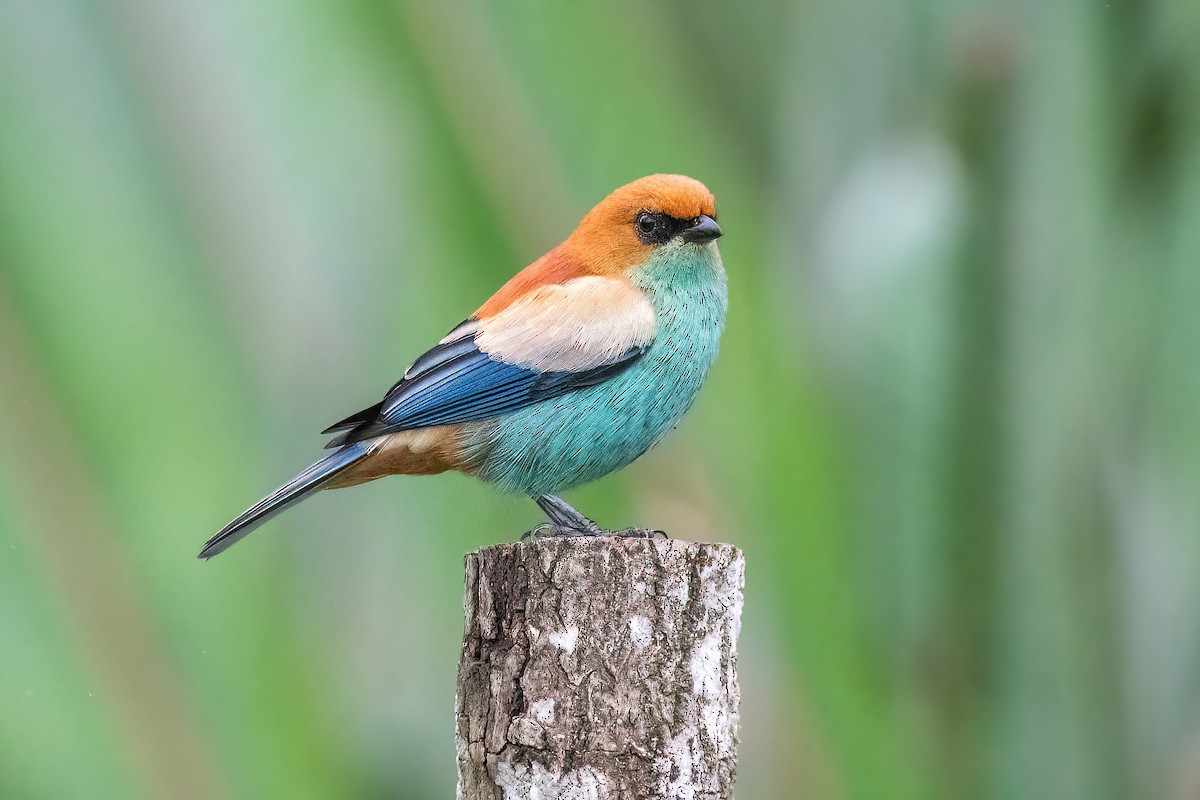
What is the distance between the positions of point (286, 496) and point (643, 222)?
118 centimetres

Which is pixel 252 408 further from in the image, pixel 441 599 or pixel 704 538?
pixel 704 538

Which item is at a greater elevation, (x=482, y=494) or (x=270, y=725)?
(x=482, y=494)

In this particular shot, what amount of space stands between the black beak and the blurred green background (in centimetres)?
21

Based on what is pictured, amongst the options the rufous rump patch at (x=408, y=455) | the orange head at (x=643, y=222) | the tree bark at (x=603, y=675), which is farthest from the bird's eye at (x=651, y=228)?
the tree bark at (x=603, y=675)

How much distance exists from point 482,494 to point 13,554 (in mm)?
1239

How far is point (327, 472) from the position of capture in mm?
3314

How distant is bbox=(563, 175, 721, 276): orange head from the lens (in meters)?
3.54

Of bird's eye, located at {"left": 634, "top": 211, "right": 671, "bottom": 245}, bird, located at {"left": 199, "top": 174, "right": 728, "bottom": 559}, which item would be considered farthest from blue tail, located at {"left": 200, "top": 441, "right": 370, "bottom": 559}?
bird's eye, located at {"left": 634, "top": 211, "right": 671, "bottom": 245}

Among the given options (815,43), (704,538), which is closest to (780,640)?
(704,538)

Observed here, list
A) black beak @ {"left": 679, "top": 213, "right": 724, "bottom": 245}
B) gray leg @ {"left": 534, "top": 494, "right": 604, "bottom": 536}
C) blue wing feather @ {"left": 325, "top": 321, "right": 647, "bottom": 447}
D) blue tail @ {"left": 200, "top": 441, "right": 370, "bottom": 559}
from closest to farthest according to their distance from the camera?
blue tail @ {"left": 200, "top": 441, "right": 370, "bottom": 559}, blue wing feather @ {"left": 325, "top": 321, "right": 647, "bottom": 447}, black beak @ {"left": 679, "top": 213, "right": 724, "bottom": 245}, gray leg @ {"left": 534, "top": 494, "right": 604, "bottom": 536}

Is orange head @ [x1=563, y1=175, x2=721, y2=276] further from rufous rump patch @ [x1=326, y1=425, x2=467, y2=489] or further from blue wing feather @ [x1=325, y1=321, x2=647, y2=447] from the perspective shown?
rufous rump patch @ [x1=326, y1=425, x2=467, y2=489]

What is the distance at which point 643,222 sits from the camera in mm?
3600

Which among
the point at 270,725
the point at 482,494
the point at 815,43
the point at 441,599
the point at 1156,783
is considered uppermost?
the point at 815,43

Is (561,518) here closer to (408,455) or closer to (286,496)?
(408,455)
